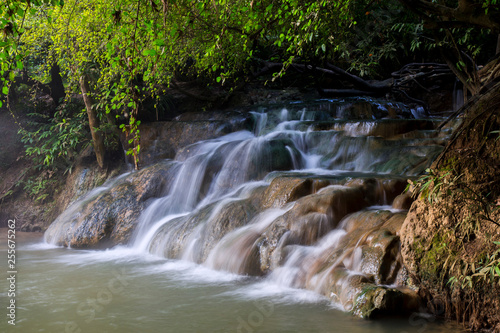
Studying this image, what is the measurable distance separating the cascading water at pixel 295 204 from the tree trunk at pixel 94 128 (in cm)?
218

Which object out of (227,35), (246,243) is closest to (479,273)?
(246,243)

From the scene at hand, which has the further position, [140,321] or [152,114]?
[152,114]

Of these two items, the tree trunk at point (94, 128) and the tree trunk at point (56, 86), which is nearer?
the tree trunk at point (94, 128)

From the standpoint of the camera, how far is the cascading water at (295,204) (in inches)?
168

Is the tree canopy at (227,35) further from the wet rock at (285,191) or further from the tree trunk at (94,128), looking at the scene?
the wet rock at (285,191)

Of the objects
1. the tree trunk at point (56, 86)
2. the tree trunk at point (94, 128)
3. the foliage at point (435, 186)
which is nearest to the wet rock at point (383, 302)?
the foliage at point (435, 186)

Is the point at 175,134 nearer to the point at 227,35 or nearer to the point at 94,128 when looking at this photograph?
the point at 94,128

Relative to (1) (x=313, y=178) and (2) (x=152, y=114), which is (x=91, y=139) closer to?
(2) (x=152, y=114)

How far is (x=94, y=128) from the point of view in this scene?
1019 cm

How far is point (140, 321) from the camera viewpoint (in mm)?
3771

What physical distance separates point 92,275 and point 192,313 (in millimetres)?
2250

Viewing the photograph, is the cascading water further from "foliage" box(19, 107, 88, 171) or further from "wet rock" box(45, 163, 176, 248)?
"foliage" box(19, 107, 88, 171)

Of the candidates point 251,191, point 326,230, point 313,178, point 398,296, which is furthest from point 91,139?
point 398,296

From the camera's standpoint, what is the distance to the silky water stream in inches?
148
